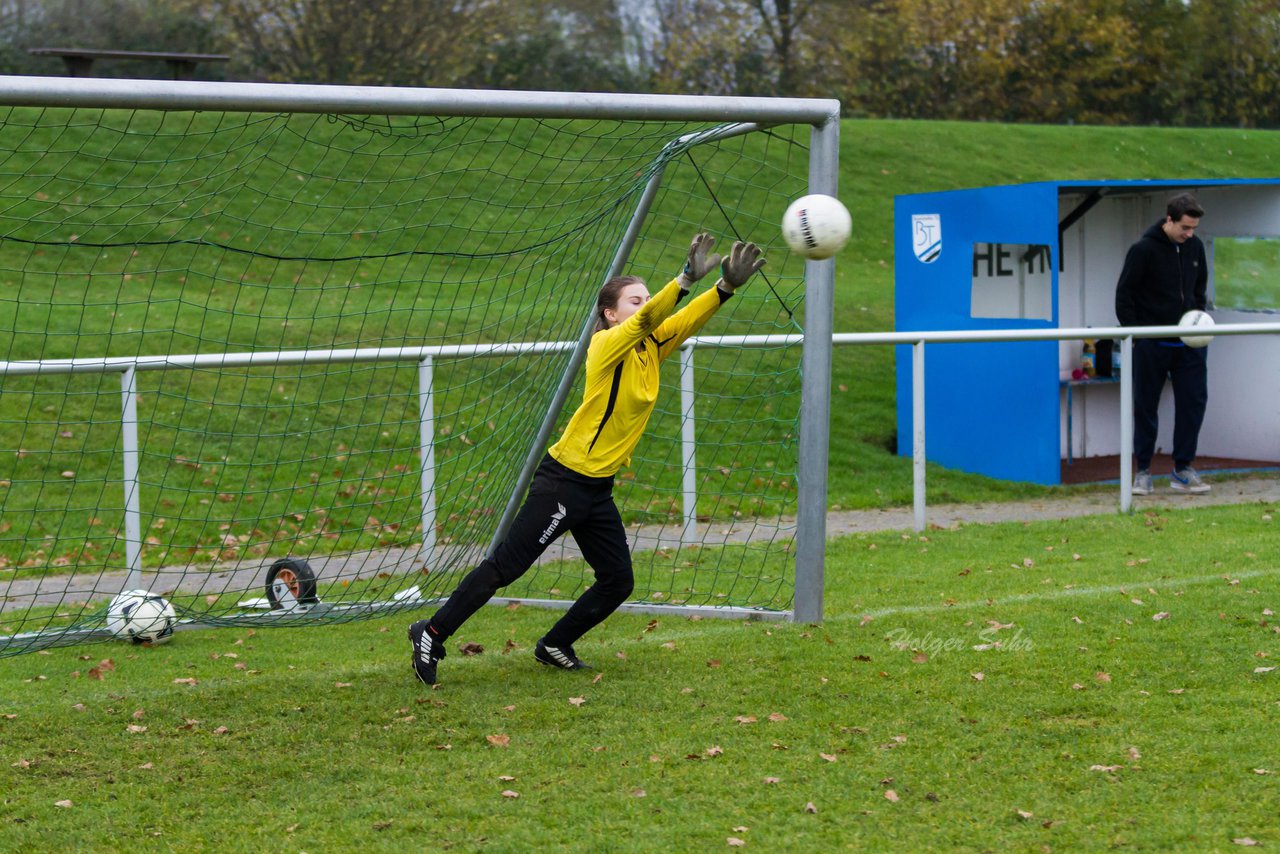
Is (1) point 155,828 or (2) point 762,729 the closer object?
(1) point 155,828

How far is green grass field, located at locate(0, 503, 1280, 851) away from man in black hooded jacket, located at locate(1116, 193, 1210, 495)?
3.13m

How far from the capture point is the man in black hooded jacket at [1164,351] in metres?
10.5

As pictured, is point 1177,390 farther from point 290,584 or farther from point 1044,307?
point 290,584

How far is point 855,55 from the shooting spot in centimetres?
2820

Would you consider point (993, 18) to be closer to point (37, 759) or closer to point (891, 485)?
point (891, 485)

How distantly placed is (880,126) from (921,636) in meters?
17.7

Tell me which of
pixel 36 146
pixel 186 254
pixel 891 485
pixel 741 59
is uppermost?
pixel 741 59

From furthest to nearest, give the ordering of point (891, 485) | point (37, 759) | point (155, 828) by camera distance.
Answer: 1. point (891, 485)
2. point (37, 759)
3. point (155, 828)

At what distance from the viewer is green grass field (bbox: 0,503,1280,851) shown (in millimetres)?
4305

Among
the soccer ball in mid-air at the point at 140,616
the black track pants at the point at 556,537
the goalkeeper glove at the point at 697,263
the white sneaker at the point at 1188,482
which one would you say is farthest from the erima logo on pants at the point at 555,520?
the white sneaker at the point at 1188,482

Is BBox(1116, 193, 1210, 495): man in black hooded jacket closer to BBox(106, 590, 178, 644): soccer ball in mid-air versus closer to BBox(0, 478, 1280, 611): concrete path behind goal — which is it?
BBox(0, 478, 1280, 611): concrete path behind goal

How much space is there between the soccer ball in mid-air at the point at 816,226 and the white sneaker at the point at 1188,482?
236 inches

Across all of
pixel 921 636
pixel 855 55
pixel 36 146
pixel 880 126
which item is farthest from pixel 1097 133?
pixel 921 636

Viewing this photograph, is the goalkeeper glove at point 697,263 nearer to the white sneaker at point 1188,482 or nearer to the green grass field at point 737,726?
the green grass field at point 737,726
